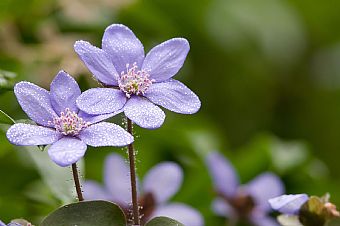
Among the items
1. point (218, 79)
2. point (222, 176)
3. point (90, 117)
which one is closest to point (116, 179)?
point (222, 176)

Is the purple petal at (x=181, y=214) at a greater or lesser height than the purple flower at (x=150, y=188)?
lesser

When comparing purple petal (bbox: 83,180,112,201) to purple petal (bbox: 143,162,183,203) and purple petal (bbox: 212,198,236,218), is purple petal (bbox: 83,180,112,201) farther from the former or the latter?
purple petal (bbox: 212,198,236,218)

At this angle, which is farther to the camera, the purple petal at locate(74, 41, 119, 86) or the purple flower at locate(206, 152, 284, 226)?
the purple flower at locate(206, 152, 284, 226)

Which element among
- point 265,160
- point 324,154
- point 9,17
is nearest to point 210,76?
point 324,154

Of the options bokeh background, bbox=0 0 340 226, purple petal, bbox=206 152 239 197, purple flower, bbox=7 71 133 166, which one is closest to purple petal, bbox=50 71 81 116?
purple flower, bbox=7 71 133 166

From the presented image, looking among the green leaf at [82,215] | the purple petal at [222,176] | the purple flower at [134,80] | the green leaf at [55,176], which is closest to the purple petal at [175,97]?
the purple flower at [134,80]

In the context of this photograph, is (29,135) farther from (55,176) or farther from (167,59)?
(55,176)

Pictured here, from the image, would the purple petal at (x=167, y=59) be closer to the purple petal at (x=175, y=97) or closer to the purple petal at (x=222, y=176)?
the purple petal at (x=175, y=97)
